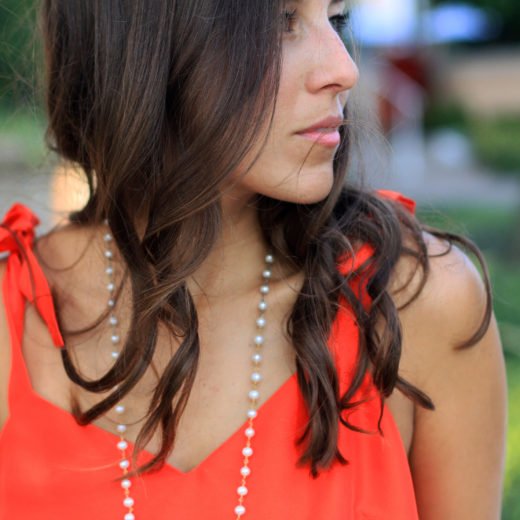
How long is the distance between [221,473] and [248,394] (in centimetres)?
19

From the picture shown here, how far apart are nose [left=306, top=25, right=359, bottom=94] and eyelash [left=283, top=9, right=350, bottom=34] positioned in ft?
0.17

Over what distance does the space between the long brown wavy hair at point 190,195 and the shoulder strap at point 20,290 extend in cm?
10

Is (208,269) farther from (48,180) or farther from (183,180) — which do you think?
(48,180)

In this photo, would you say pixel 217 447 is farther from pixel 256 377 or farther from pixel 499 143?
pixel 499 143

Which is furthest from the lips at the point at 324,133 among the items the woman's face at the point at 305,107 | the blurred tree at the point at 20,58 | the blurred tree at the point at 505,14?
the blurred tree at the point at 505,14

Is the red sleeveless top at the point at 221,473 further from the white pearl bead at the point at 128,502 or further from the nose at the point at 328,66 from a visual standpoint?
the nose at the point at 328,66

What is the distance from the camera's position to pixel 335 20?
84.6 inches

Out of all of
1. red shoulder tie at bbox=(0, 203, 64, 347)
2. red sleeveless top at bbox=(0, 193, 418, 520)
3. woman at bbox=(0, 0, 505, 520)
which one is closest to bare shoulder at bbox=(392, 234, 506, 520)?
woman at bbox=(0, 0, 505, 520)

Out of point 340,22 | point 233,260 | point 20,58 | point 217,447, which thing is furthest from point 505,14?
point 217,447

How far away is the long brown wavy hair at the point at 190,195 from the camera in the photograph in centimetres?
192

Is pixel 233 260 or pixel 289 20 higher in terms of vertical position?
pixel 289 20

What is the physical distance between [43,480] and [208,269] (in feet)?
1.87

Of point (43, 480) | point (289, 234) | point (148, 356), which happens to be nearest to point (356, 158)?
point (289, 234)

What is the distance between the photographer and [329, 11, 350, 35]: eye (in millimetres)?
2141
